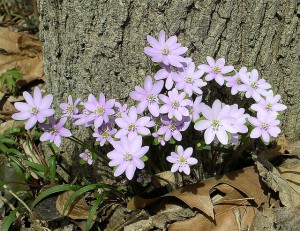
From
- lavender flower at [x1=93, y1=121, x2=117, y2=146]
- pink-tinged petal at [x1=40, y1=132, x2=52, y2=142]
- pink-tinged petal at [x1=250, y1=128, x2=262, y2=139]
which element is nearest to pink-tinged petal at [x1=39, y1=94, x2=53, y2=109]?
pink-tinged petal at [x1=40, y1=132, x2=52, y2=142]

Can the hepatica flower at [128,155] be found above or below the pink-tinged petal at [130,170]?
above

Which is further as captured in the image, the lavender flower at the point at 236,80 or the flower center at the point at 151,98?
the lavender flower at the point at 236,80

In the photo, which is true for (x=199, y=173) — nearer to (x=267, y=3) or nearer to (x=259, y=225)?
(x=259, y=225)

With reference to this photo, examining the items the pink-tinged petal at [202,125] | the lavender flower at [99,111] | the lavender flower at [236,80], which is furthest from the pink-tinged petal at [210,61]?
the lavender flower at [99,111]

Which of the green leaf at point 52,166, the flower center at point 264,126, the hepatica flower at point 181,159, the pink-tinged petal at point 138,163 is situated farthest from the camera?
the green leaf at point 52,166

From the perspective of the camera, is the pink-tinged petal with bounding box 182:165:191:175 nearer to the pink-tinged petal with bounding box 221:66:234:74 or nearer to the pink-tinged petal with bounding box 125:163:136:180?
the pink-tinged petal with bounding box 125:163:136:180

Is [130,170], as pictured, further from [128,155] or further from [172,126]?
[172,126]

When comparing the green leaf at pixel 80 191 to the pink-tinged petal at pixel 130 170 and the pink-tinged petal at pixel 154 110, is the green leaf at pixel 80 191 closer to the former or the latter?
the pink-tinged petal at pixel 130 170
